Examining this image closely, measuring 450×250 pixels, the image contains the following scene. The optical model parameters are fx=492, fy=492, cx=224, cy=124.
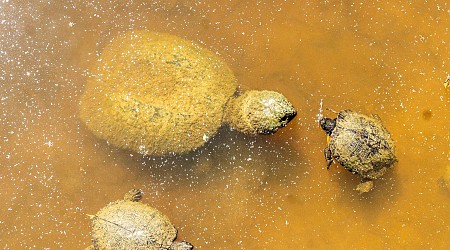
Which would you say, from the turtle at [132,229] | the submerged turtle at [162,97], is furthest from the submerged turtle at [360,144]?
the turtle at [132,229]

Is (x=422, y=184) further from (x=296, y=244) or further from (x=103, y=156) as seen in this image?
(x=103, y=156)

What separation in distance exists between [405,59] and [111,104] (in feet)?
11.1

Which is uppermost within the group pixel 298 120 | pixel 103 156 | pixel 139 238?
pixel 298 120

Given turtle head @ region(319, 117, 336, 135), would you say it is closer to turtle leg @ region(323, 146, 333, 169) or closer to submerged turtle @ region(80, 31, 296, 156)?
turtle leg @ region(323, 146, 333, 169)

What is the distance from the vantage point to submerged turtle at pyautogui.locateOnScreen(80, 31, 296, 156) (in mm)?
5262

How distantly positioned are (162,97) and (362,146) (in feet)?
7.24

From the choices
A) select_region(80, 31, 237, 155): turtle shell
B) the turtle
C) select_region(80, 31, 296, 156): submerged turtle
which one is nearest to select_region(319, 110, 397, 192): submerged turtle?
select_region(80, 31, 296, 156): submerged turtle

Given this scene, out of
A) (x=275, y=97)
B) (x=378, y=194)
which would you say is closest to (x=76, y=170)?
(x=275, y=97)

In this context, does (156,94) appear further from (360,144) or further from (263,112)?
(360,144)

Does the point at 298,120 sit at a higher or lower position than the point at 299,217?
higher

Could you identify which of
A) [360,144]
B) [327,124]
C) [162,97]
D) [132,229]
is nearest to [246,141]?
[327,124]

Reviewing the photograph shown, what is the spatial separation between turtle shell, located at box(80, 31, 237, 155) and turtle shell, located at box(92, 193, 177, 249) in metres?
0.69

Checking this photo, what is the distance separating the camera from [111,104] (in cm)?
539

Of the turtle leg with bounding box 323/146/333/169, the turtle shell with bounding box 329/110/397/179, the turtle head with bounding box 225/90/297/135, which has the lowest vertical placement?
the turtle leg with bounding box 323/146/333/169
